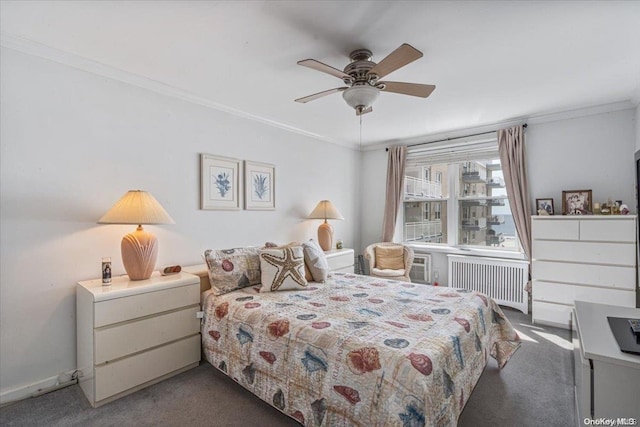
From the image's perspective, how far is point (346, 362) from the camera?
5.08 feet

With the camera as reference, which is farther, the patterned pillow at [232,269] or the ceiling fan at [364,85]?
the patterned pillow at [232,269]

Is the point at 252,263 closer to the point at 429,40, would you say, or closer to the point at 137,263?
the point at 137,263

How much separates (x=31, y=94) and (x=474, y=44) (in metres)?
3.17

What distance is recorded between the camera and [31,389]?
6.94 ft

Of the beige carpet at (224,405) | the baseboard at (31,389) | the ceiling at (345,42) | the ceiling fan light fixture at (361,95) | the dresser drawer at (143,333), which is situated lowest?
the beige carpet at (224,405)

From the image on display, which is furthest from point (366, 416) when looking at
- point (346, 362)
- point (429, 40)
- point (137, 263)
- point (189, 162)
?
point (189, 162)

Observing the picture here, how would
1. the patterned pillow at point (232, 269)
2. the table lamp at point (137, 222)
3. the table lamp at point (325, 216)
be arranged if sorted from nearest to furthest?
the table lamp at point (137, 222)
the patterned pillow at point (232, 269)
the table lamp at point (325, 216)

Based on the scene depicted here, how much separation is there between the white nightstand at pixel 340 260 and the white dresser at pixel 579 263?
2.22 meters

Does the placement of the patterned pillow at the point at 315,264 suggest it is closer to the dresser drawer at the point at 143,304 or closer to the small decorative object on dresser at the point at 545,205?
the dresser drawer at the point at 143,304

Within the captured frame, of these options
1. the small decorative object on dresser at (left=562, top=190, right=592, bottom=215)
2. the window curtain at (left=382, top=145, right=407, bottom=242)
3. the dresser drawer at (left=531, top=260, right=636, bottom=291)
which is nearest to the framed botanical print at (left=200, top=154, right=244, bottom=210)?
the window curtain at (left=382, top=145, right=407, bottom=242)

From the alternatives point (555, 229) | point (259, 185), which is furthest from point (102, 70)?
point (555, 229)

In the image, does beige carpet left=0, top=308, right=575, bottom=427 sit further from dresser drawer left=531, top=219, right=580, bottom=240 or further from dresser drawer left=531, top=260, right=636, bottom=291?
dresser drawer left=531, top=219, right=580, bottom=240

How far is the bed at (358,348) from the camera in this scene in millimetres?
1403

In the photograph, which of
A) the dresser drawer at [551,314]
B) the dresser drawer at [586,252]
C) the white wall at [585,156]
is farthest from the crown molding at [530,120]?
the dresser drawer at [551,314]
